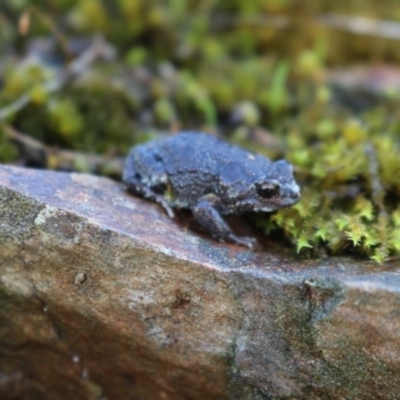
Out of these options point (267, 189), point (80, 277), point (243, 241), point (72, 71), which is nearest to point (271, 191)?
point (267, 189)

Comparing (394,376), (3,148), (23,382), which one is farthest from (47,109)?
(394,376)

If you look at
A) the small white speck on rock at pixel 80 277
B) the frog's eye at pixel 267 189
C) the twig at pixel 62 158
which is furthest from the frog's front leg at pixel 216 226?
the twig at pixel 62 158

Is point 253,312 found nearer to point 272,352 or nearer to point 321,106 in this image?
point 272,352

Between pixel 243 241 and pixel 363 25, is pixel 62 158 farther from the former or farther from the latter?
pixel 363 25

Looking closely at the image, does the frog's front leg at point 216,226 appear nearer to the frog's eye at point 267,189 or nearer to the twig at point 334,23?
the frog's eye at point 267,189

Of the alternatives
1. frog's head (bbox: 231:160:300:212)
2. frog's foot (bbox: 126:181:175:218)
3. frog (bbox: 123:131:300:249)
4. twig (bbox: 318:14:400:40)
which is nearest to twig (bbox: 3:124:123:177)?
frog (bbox: 123:131:300:249)

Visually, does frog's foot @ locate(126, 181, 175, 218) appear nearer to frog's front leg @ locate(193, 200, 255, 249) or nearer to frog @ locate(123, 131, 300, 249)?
frog @ locate(123, 131, 300, 249)
